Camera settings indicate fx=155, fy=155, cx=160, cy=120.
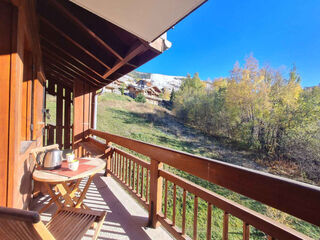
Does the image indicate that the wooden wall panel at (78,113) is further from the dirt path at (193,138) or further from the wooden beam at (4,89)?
the dirt path at (193,138)

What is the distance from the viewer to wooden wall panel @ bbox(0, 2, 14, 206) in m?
1.01

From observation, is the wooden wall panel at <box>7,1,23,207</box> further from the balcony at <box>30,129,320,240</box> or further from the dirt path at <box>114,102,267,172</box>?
the dirt path at <box>114,102,267,172</box>

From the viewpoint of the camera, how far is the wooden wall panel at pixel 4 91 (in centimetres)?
101

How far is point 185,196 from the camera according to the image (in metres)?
1.42

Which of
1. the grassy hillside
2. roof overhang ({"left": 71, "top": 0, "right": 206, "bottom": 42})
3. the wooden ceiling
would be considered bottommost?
the grassy hillside

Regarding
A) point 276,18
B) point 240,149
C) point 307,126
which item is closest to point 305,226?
point 307,126

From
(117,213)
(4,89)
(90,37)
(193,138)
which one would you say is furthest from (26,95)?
A: (193,138)

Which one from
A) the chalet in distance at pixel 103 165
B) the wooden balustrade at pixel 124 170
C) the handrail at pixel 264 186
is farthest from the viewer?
the wooden balustrade at pixel 124 170

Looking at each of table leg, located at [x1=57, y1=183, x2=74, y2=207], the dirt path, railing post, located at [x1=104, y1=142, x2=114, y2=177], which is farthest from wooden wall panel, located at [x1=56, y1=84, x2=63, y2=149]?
the dirt path

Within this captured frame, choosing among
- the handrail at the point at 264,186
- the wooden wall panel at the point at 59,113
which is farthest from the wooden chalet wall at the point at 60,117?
the handrail at the point at 264,186

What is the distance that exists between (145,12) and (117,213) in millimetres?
2268

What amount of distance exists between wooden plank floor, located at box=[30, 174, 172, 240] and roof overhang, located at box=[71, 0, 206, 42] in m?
2.08

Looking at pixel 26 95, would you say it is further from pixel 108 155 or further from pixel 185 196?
pixel 185 196

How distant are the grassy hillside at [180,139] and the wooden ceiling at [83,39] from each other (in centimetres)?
587
